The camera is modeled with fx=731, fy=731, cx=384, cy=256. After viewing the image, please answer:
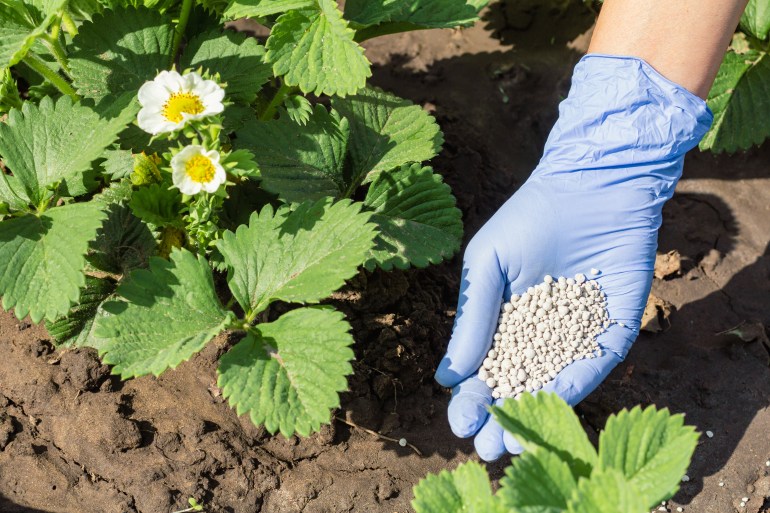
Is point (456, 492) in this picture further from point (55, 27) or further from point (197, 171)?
point (55, 27)

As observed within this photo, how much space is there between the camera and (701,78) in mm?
2320

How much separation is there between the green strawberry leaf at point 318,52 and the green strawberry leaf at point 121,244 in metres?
0.58

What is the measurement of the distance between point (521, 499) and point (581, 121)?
1346 mm

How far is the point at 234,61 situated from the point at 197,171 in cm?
60

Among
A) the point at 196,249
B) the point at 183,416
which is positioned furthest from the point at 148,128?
the point at 183,416

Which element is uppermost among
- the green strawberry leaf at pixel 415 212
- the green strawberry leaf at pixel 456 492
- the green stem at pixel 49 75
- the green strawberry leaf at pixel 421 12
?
the green strawberry leaf at pixel 421 12

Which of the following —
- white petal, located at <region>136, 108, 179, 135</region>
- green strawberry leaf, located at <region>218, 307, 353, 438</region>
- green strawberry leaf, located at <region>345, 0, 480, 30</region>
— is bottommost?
green strawberry leaf, located at <region>218, 307, 353, 438</region>

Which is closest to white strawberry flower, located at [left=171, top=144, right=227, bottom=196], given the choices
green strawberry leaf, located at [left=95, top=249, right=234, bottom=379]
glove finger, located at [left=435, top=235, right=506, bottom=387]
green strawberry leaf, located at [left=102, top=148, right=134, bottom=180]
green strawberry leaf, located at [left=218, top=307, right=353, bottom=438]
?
green strawberry leaf, located at [left=95, top=249, right=234, bottom=379]

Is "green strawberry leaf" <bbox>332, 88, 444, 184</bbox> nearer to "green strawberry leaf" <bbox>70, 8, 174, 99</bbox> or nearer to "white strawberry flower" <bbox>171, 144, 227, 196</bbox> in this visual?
"green strawberry leaf" <bbox>70, 8, 174, 99</bbox>

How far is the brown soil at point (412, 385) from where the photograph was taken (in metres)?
1.96

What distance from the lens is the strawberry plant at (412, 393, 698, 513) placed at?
1.39m

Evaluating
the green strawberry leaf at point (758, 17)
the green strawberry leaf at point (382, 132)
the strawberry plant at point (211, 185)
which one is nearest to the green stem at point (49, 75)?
the strawberry plant at point (211, 185)

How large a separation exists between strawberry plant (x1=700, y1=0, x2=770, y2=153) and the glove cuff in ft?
1.79

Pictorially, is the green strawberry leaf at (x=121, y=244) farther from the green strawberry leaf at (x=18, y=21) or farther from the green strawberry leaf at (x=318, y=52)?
the green strawberry leaf at (x=318, y=52)
